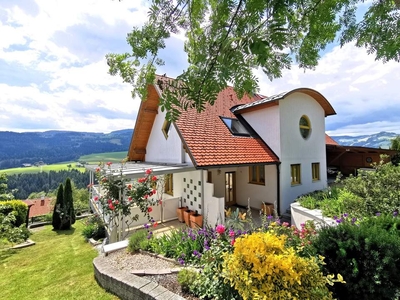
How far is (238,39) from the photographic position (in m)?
2.68

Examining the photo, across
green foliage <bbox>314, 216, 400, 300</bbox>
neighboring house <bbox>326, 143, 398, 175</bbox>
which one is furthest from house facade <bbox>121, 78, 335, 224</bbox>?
green foliage <bbox>314, 216, 400, 300</bbox>

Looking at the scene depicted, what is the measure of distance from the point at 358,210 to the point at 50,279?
38.9ft

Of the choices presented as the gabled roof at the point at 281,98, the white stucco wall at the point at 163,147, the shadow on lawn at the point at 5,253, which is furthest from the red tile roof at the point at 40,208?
→ the gabled roof at the point at 281,98

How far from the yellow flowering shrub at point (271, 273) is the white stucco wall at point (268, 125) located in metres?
11.5

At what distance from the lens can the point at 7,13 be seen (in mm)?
5523

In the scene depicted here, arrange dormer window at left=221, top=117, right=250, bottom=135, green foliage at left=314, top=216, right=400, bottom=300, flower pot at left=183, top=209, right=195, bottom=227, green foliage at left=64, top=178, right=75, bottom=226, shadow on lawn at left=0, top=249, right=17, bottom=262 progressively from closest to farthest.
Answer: green foliage at left=314, top=216, right=400, bottom=300, flower pot at left=183, top=209, right=195, bottom=227, shadow on lawn at left=0, top=249, right=17, bottom=262, dormer window at left=221, top=117, right=250, bottom=135, green foliage at left=64, top=178, right=75, bottom=226

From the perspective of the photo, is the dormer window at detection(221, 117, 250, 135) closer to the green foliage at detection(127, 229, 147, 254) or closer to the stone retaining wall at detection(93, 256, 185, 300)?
the green foliage at detection(127, 229, 147, 254)

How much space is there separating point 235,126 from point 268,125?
237 centimetres

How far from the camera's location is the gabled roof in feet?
46.1

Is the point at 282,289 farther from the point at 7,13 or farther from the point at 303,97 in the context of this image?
the point at 303,97

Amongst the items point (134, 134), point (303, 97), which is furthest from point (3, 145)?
point (303, 97)

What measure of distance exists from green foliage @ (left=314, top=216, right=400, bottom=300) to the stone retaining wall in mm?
3318

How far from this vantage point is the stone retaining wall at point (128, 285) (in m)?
4.75

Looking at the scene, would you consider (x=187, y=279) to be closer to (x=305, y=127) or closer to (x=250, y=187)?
(x=250, y=187)
